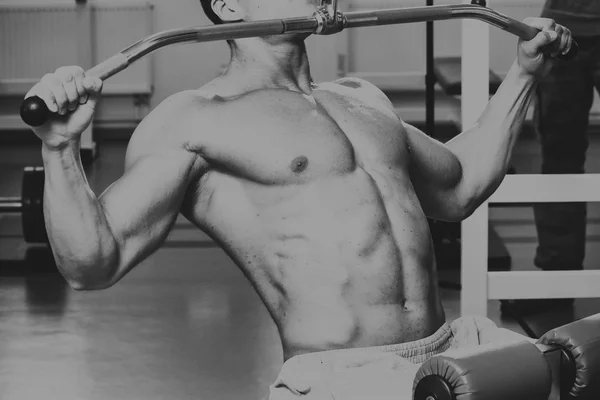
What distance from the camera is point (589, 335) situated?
67.0 inches

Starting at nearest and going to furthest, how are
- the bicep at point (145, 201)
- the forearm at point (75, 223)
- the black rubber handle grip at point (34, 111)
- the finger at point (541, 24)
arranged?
the black rubber handle grip at point (34, 111) → the forearm at point (75, 223) → the bicep at point (145, 201) → the finger at point (541, 24)

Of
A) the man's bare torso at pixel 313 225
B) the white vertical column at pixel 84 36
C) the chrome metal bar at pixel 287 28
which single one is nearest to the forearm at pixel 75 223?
the chrome metal bar at pixel 287 28

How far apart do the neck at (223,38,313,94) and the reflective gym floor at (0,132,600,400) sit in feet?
5.07

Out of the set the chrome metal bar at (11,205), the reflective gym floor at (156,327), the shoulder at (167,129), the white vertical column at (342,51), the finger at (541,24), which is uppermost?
the finger at (541,24)

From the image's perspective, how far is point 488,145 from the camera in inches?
80.1

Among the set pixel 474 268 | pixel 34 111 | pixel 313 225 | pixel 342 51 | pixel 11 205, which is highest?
pixel 34 111

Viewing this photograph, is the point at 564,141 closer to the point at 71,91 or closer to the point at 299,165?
the point at 299,165

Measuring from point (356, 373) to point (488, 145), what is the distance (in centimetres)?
59

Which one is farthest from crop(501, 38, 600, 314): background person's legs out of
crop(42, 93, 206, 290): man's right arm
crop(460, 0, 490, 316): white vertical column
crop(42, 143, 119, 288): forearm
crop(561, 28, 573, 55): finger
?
crop(42, 143, 119, 288): forearm

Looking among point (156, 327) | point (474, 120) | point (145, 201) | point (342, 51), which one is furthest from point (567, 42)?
point (342, 51)

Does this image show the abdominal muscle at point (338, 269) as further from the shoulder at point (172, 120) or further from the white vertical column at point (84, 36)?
the white vertical column at point (84, 36)

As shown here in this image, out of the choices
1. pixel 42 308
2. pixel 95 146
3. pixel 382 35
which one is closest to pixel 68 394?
pixel 42 308

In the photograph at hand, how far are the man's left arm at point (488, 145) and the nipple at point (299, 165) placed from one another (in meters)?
0.28

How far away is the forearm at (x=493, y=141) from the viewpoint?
80.0 inches
